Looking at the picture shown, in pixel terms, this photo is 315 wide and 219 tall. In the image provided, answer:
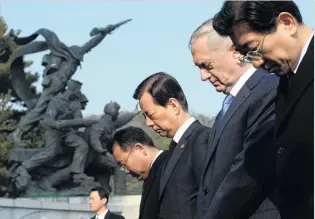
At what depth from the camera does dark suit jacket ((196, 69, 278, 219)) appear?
2703 mm

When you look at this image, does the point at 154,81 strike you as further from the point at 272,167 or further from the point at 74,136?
the point at 74,136

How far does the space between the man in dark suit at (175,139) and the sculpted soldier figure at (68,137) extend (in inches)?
496

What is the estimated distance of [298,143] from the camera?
2330mm

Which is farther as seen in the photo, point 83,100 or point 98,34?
point 98,34

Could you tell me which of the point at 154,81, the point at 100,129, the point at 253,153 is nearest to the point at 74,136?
the point at 100,129

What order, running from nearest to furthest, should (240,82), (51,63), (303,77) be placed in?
(303,77) → (240,82) → (51,63)

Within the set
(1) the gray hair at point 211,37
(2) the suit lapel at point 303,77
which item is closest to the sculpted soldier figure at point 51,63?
(1) the gray hair at point 211,37

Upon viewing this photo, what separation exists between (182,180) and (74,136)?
43.6ft

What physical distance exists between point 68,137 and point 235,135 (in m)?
14.1

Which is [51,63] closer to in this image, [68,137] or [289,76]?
[68,137]

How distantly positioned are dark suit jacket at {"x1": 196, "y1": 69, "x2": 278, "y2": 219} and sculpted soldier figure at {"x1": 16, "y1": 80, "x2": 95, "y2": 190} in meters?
13.6

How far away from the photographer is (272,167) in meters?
2.62

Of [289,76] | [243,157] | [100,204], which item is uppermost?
[289,76]

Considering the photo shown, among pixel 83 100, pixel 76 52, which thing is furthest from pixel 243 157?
pixel 76 52
